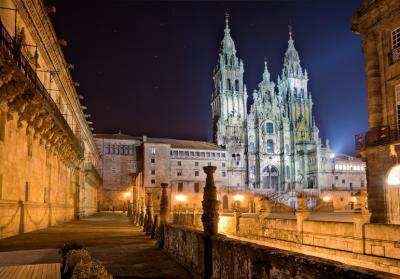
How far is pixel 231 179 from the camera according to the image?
76500mm

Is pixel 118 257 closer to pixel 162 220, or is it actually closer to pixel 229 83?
pixel 162 220

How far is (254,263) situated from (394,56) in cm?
1759

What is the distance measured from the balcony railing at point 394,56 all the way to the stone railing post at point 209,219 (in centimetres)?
1457

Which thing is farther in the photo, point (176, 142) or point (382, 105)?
point (176, 142)

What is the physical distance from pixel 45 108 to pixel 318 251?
13792 mm

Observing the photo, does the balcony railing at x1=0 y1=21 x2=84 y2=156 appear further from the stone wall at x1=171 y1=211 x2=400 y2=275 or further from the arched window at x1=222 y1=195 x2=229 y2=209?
the arched window at x1=222 y1=195 x2=229 y2=209

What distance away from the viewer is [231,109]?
281ft

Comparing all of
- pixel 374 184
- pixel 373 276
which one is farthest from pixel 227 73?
pixel 373 276

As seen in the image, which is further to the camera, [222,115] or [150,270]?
[222,115]

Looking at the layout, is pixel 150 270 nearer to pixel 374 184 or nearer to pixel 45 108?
pixel 45 108

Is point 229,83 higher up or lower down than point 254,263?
higher up

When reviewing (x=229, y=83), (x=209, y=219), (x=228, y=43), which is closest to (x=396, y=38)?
(x=209, y=219)

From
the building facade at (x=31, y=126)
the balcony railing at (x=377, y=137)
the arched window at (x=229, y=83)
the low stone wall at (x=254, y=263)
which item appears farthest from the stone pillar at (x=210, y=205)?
the arched window at (x=229, y=83)

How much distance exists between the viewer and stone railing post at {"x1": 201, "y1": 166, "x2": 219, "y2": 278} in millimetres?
7309
